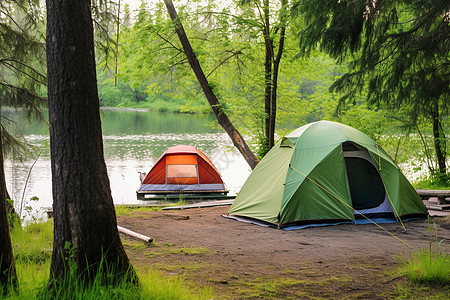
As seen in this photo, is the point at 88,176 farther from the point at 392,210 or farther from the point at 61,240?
the point at 392,210

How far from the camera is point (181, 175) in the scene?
1330 cm

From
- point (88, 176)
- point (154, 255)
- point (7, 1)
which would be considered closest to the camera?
point (88, 176)

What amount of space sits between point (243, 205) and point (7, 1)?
5.14 m

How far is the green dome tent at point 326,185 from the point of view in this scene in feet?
22.9

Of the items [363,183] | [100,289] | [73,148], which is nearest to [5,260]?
[100,289]

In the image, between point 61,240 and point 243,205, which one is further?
point 243,205

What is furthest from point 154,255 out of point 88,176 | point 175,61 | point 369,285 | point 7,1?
point 175,61

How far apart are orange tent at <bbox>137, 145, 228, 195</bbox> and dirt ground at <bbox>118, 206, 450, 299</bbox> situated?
555cm

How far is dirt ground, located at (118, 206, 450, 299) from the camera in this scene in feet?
12.4

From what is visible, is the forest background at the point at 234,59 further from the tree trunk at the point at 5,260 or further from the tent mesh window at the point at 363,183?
the tree trunk at the point at 5,260

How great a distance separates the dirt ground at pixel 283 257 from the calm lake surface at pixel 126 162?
212cm

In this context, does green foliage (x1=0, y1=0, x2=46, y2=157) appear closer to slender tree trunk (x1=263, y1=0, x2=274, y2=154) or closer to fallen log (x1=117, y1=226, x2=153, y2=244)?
fallen log (x1=117, y1=226, x2=153, y2=244)

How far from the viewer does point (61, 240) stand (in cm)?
315

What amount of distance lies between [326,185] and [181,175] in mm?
6923
